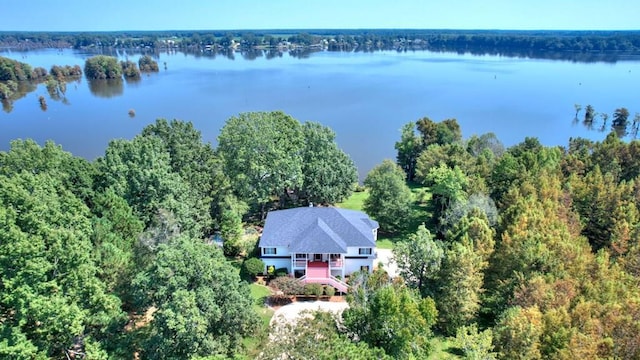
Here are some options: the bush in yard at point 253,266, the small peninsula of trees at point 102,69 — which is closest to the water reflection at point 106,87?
the small peninsula of trees at point 102,69

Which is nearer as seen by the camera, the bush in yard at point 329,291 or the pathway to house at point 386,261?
the bush in yard at point 329,291

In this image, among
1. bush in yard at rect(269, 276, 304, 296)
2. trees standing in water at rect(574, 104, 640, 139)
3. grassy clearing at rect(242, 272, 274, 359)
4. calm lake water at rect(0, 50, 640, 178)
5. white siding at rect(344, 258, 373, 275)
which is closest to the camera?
grassy clearing at rect(242, 272, 274, 359)

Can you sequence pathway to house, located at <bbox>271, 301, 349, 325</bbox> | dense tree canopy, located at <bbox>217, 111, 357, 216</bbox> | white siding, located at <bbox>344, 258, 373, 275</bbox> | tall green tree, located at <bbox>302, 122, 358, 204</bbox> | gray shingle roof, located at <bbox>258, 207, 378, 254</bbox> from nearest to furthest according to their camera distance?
pathway to house, located at <bbox>271, 301, 349, 325</bbox> → gray shingle roof, located at <bbox>258, 207, 378, 254</bbox> → white siding, located at <bbox>344, 258, 373, 275</bbox> → dense tree canopy, located at <bbox>217, 111, 357, 216</bbox> → tall green tree, located at <bbox>302, 122, 358, 204</bbox>

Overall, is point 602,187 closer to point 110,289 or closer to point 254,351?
point 254,351

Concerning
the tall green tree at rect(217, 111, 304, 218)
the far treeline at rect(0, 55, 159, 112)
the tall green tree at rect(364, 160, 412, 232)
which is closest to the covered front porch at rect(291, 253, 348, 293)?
the tall green tree at rect(364, 160, 412, 232)

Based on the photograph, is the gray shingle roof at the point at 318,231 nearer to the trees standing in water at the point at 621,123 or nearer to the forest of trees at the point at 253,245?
the forest of trees at the point at 253,245

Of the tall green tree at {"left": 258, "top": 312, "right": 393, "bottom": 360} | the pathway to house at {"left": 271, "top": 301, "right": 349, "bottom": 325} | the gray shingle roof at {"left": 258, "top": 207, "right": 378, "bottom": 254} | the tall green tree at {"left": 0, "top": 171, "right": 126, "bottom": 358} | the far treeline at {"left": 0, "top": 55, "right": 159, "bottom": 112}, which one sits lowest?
the pathway to house at {"left": 271, "top": 301, "right": 349, "bottom": 325}

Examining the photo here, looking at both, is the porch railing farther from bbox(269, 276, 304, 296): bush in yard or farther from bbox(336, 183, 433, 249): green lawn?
bbox(336, 183, 433, 249): green lawn
